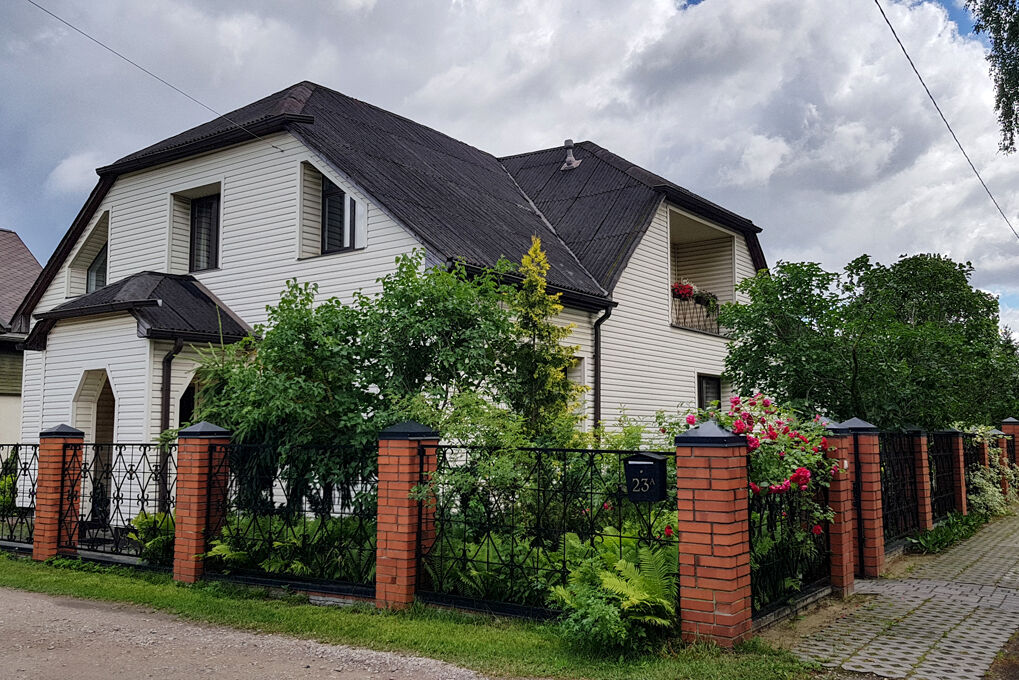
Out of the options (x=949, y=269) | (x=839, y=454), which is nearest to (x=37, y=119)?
(x=839, y=454)

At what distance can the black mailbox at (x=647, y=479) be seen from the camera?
602cm

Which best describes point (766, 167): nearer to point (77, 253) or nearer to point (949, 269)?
point (77, 253)

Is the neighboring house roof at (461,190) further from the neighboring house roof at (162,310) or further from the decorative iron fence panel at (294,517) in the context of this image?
the decorative iron fence panel at (294,517)

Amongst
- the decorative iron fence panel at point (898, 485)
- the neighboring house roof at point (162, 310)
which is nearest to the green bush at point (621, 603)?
the decorative iron fence panel at point (898, 485)

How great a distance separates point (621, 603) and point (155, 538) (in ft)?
19.1

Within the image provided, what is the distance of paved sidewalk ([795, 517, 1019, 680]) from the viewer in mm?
5500

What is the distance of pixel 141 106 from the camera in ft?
46.0

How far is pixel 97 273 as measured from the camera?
55.6 ft

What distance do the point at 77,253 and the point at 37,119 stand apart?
5605mm

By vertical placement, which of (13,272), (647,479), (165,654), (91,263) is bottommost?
(165,654)

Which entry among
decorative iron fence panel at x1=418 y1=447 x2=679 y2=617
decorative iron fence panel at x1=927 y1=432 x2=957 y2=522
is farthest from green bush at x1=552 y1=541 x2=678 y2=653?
decorative iron fence panel at x1=927 y1=432 x2=957 y2=522

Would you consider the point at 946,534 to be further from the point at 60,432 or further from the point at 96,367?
the point at 96,367

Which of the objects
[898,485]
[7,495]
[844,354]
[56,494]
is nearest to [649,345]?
[844,354]

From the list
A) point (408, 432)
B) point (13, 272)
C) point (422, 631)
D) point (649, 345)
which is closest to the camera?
point (422, 631)
